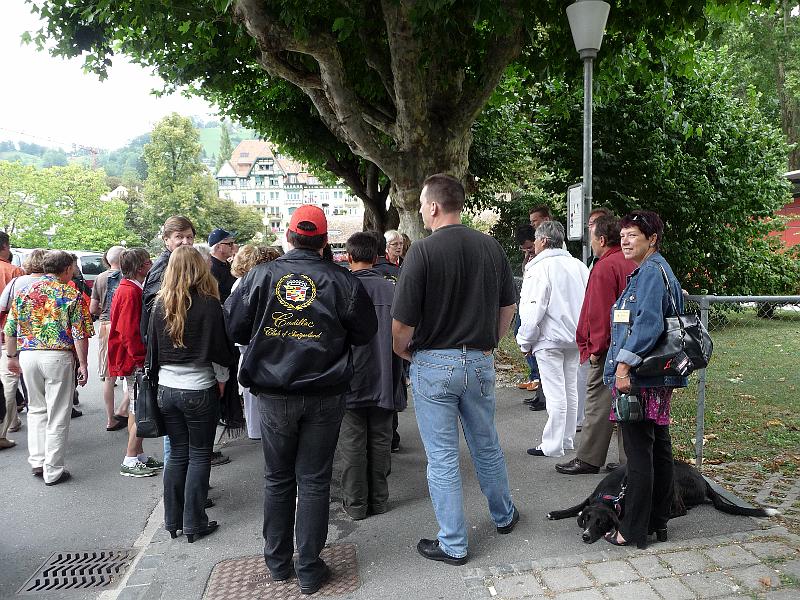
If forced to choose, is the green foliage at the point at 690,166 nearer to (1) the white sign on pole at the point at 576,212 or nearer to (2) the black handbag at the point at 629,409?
(1) the white sign on pole at the point at 576,212

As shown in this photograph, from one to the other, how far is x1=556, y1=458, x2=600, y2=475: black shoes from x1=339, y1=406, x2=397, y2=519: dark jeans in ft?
4.97

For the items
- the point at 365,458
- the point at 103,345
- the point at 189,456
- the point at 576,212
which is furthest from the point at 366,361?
the point at 103,345

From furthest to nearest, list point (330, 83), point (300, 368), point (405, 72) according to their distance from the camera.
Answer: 1. point (330, 83)
2. point (405, 72)
3. point (300, 368)

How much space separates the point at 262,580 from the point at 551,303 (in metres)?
3.19

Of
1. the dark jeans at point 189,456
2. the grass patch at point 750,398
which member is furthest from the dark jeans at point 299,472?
the grass patch at point 750,398

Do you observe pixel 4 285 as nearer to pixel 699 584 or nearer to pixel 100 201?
pixel 699 584

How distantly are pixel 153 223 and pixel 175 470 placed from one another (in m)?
74.1

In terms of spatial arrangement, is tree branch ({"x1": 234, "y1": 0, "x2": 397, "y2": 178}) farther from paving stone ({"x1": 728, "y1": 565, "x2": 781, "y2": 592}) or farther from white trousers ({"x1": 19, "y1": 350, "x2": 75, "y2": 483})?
paving stone ({"x1": 728, "y1": 565, "x2": 781, "y2": 592})

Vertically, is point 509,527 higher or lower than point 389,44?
lower

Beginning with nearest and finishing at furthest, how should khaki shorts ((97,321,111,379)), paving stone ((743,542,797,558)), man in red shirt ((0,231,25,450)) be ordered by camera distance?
paving stone ((743,542,797,558)), man in red shirt ((0,231,25,450)), khaki shorts ((97,321,111,379))

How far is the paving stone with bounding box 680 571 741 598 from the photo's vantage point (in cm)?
321

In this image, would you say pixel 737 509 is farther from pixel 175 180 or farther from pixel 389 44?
pixel 175 180

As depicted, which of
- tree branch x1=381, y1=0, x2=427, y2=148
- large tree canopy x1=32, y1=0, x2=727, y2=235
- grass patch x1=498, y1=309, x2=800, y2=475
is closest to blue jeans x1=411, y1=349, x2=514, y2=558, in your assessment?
grass patch x1=498, y1=309, x2=800, y2=475

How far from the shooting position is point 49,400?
5.65 m
